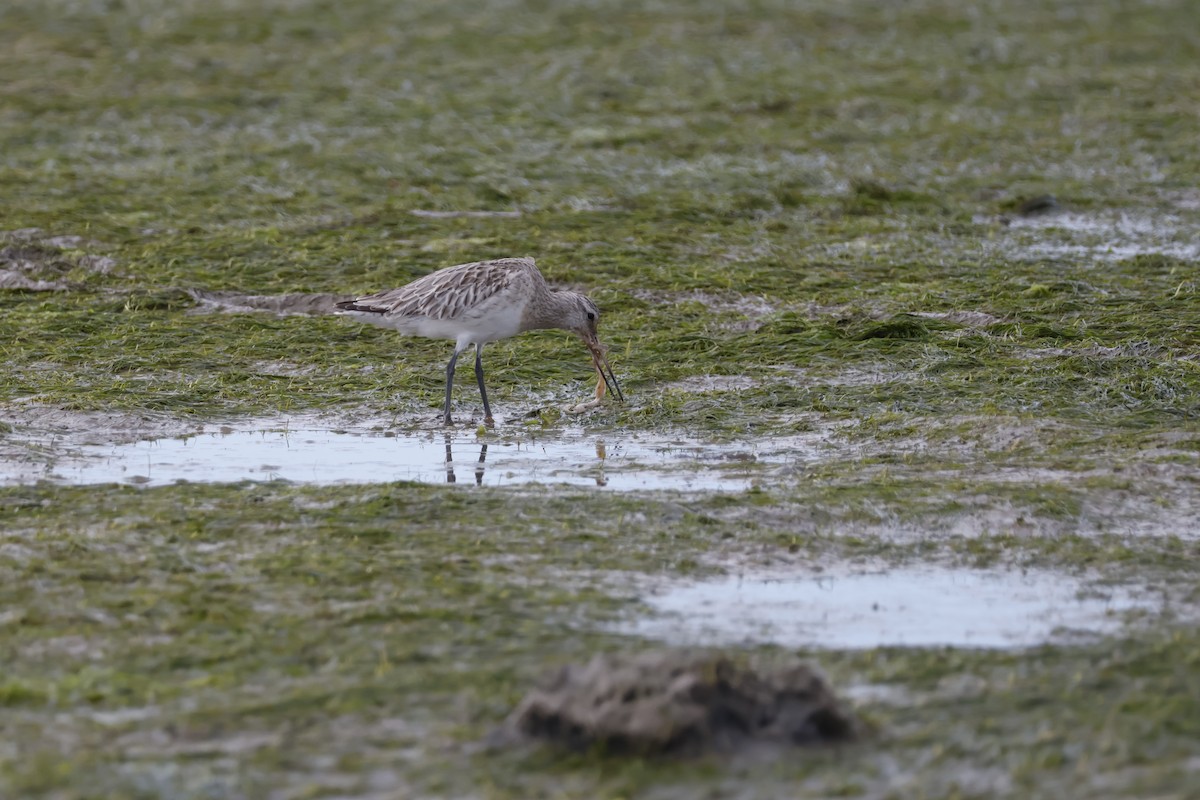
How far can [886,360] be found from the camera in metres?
9.68

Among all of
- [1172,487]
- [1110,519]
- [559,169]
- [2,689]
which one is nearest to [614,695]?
[2,689]

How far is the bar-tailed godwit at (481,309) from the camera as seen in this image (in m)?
9.38

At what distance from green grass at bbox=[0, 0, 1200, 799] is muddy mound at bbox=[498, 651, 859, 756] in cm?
10

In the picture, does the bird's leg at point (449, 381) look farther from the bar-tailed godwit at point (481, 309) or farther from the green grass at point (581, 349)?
the green grass at point (581, 349)

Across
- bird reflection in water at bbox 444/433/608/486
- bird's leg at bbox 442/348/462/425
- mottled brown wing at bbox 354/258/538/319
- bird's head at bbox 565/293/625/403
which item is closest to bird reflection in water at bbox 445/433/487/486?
bird reflection in water at bbox 444/433/608/486

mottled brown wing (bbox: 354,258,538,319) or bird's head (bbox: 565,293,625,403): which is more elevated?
mottled brown wing (bbox: 354,258,538,319)

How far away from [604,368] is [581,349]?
0.73m

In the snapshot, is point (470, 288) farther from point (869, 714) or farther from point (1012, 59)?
point (1012, 59)

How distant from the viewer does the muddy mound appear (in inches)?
182

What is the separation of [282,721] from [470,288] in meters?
4.74

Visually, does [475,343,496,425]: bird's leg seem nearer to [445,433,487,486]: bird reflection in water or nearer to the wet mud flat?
the wet mud flat

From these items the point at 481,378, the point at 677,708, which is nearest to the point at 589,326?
the point at 481,378

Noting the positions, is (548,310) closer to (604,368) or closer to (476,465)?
(604,368)

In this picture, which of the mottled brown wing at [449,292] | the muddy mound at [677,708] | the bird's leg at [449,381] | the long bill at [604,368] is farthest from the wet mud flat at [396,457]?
the muddy mound at [677,708]
